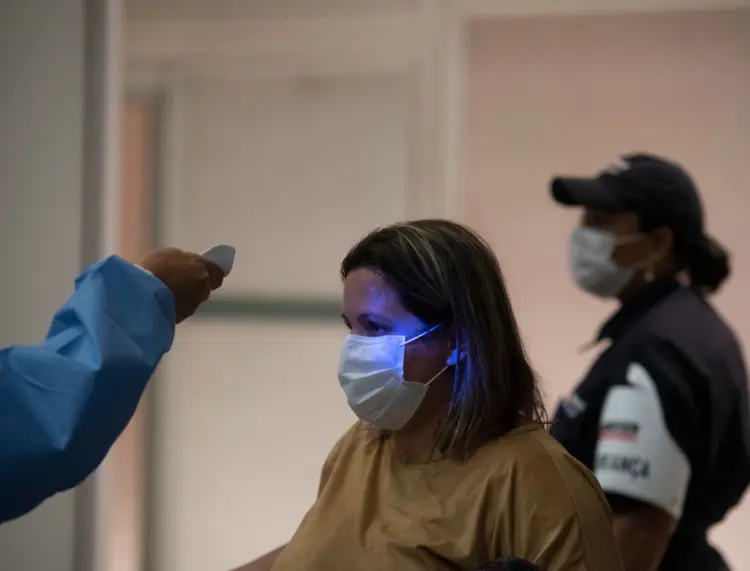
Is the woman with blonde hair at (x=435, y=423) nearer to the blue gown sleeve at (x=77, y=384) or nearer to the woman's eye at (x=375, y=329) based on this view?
the woman's eye at (x=375, y=329)

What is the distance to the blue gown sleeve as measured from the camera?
796 mm

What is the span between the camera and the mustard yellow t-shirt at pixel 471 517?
87cm

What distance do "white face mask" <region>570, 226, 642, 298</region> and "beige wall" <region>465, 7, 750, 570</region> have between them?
2.27 ft

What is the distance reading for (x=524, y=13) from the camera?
2291 mm

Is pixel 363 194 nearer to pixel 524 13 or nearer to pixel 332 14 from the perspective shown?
pixel 332 14

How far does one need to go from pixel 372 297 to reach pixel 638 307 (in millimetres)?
753

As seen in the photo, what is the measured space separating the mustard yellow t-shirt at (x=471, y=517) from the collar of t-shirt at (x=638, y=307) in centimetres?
62

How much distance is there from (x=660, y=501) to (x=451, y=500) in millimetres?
577

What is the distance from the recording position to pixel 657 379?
1353 millimetres

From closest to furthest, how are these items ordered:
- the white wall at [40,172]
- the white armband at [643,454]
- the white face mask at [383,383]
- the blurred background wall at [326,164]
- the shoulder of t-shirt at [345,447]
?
1. the white face mask at [383,383]
2. the shoulder of t-shirt at [345,447]
3. the white armband at [643,454]
4. the white wall at [40,172]
5. the blurred background wall at [326,164]

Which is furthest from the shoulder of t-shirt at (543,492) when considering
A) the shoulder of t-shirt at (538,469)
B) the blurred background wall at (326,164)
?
the blurred background wall at (326,164)

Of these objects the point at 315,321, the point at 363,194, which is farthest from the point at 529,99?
the point at 315,321

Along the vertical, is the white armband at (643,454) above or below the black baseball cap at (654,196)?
below

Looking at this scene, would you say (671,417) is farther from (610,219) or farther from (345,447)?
(345,447)
